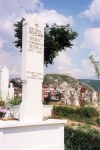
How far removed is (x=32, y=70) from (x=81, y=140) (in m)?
2.90

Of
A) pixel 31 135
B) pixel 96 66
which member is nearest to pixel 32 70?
pixel 31 135

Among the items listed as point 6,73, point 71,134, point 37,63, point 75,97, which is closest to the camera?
point 37,63

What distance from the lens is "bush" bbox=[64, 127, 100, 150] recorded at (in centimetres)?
925

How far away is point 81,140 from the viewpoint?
975 cm

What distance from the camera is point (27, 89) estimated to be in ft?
25.8

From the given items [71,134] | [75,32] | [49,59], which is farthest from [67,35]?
[71,134]

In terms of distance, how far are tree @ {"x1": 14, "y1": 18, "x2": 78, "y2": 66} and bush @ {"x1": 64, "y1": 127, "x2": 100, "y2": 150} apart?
2281 centimetres

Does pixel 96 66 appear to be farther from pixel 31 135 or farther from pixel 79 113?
pixel 31 135

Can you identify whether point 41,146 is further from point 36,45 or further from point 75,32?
point 75,32

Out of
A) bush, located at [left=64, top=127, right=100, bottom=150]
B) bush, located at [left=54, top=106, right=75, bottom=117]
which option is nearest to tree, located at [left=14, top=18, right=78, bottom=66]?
bush, located at [left=54, top=106, right=75, bottom=117]

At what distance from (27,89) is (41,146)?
51.3 inches

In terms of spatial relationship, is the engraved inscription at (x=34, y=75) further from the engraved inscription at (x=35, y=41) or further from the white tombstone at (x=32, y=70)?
the engraved inscription at (x=35, y=41)

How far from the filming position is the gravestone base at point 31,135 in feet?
23.5

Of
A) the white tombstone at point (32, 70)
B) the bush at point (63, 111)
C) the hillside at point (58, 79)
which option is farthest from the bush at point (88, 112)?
the hillside at point (58, 79)
